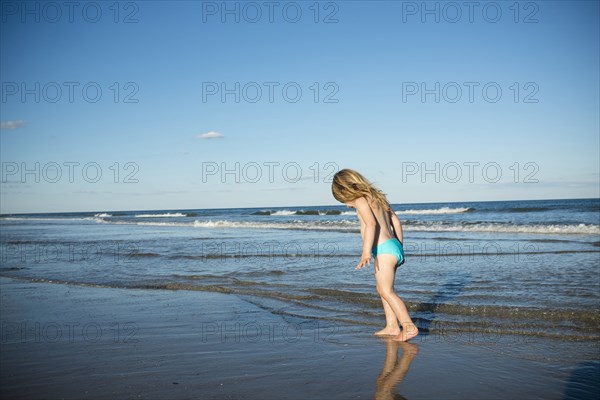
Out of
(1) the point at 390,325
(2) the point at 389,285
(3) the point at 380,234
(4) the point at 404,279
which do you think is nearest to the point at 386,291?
(2) the point at 389,285

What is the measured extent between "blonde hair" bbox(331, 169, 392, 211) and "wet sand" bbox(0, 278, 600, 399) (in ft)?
4.84

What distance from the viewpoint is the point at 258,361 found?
13.4ft

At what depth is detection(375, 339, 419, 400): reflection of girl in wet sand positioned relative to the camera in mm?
3334

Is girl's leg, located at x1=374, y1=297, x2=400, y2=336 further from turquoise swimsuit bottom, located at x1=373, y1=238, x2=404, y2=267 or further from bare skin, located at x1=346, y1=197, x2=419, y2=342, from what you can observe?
turquoise swimsuit bottom, located at x1=373, y1=238, x2=404, y2=267

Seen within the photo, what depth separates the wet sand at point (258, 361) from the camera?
338 centimetres

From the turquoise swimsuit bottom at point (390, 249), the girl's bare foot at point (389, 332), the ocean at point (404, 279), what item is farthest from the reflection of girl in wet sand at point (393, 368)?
the turquoise swimsuit bottom at point (390, 249)

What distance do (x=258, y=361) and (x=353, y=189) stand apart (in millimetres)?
1915

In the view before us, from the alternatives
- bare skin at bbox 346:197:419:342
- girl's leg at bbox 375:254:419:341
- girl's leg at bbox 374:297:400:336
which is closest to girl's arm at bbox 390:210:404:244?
bare skin at bbox 346:197:419:342

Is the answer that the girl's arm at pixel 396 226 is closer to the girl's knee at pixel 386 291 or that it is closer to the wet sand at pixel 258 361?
the girl's knee at pixel 386 291

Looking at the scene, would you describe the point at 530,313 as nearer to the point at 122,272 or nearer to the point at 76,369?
the point at 76,369

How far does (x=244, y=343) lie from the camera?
15.3ft

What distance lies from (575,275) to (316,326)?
5.68 m

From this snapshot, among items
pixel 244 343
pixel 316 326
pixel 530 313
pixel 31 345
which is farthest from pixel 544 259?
pixel 31 345

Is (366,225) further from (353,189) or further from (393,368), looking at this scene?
(393,368)
